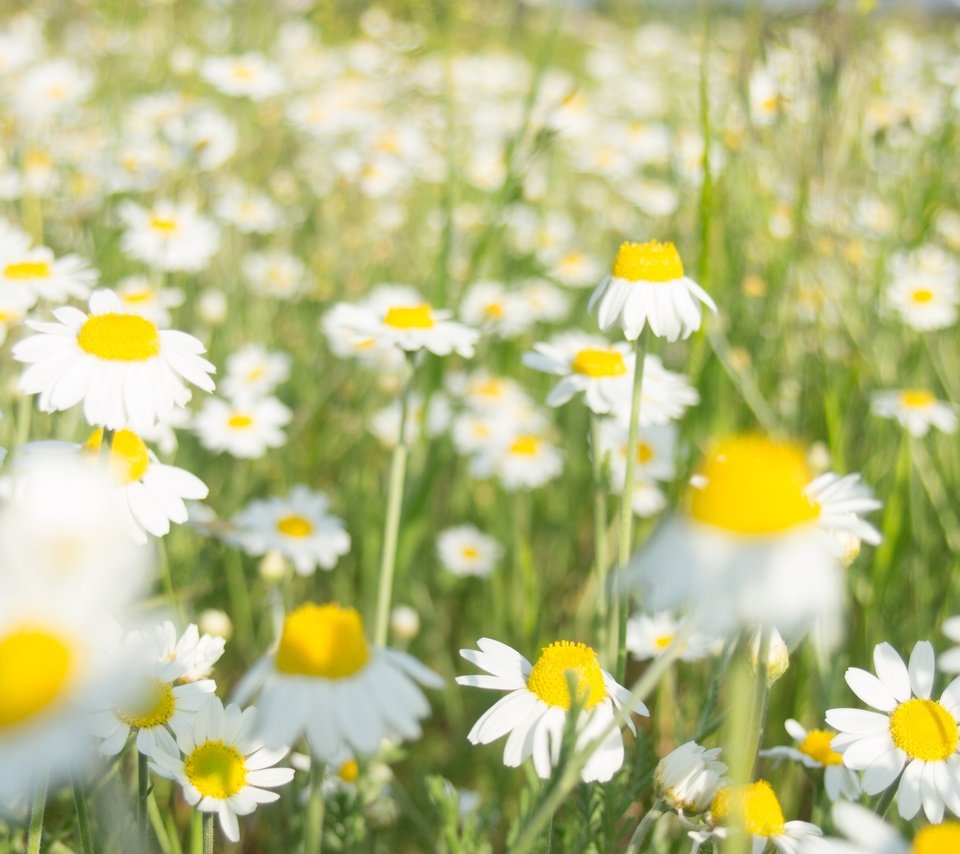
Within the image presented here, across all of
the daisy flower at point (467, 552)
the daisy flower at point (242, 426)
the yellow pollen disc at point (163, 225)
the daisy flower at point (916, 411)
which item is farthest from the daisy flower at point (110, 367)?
Result: the daisy flower at point (916, 411)

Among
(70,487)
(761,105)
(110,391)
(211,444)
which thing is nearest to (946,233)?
(761,105)

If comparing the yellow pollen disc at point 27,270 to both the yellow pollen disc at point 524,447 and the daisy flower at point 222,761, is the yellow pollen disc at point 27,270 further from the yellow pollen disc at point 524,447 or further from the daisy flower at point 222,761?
the yellow pollen disc at point 524,447

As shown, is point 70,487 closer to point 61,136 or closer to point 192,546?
point 192,546

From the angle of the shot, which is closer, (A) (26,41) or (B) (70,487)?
(B) (70,487)

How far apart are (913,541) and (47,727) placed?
1882 millimetres

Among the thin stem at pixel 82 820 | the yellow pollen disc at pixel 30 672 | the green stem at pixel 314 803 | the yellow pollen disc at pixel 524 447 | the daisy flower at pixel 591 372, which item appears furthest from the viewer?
the yellow pollen disc at pixel 524 447

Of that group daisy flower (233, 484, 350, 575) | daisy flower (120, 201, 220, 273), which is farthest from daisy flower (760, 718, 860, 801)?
daisy flower (120, 201, 220, 273)

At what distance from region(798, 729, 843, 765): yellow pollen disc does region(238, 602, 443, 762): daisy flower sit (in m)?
0.62

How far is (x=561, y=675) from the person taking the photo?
0.96 m

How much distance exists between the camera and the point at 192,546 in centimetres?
216

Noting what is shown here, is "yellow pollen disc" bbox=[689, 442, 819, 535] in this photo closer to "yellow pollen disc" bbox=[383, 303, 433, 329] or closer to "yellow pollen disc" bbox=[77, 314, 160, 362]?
"yellow pollen disc" bbox=[77, 314, 160, 362]

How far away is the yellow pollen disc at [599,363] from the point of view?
1487mm

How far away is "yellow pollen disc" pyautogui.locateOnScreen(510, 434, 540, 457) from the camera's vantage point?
2.36 m

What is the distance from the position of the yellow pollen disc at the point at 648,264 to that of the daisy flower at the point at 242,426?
3.61ft
